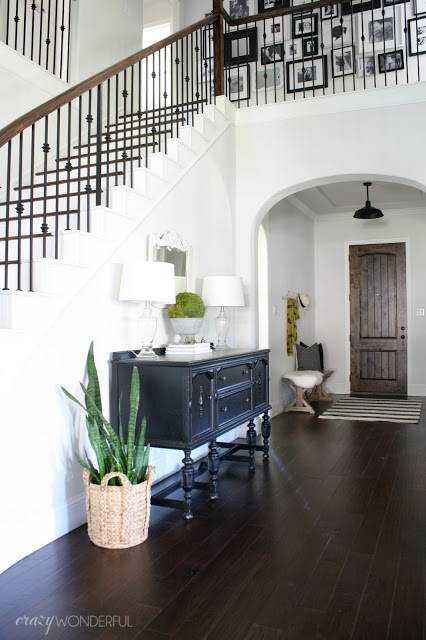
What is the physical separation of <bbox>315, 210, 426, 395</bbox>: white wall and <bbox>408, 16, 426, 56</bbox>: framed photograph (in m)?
2.46

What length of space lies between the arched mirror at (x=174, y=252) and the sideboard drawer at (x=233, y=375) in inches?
29.8

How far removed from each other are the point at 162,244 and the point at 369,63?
13.7 ft

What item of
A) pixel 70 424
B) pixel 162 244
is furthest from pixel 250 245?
pixel 70 424

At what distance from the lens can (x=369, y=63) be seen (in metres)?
6.32

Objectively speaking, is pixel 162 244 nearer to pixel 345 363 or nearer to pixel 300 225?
pixel 300 225

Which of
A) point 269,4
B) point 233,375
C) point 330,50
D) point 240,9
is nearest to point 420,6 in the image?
point 330,50

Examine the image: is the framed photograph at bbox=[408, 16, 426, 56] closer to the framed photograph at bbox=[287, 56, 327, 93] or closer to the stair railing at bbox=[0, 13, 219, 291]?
the framed photograph at bbox=[287, 56, 327, 93]

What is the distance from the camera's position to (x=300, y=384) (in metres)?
6.53

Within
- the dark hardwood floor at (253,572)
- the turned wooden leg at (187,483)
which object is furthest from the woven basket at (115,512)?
the turned wooden leg at (187,483)

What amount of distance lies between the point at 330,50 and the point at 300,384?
397 cm

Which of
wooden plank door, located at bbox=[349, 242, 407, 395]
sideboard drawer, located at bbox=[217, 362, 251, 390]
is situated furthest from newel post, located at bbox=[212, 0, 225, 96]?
wooden plank door, located at bbox=[349, 242, 407, 395]

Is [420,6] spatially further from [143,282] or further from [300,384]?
[143,282]

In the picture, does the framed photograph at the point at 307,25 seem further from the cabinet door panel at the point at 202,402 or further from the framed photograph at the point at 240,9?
the cabinet door panel at the point at 202,402

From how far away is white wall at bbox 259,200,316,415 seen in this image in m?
6.46
